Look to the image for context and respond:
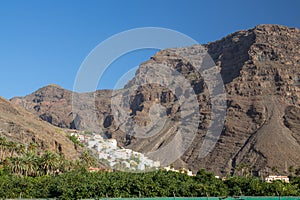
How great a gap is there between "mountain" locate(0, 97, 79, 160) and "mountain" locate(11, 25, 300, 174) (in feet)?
123

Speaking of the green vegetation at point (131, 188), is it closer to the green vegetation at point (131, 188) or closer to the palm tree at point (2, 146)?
the green vegetation at point (131, 188)

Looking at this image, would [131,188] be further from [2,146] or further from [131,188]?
[2,146]

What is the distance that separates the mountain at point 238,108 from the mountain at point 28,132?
3764cm

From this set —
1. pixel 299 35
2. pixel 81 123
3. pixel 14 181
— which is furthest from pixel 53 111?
pixel 14 181

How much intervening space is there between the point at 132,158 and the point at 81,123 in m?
43.0

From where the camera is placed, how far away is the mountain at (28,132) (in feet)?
201

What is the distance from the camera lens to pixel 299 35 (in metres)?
172

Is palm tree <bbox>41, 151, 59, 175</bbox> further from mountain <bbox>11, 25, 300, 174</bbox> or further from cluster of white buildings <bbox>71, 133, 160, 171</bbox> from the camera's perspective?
mountain <bbox>11, 25, 300, 174</bbox>

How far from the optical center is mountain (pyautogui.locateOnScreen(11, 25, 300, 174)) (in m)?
109

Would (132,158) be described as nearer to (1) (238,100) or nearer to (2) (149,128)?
(2) (149,128)

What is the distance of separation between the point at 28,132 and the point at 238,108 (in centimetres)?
8584

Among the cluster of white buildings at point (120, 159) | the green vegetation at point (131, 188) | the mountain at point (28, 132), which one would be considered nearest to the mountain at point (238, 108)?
the cluster of white buildings at point (120, 159)

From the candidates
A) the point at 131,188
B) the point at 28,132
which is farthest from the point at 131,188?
the point at 28,132

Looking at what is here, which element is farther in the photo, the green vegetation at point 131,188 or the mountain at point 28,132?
the mountain at point 28,132
